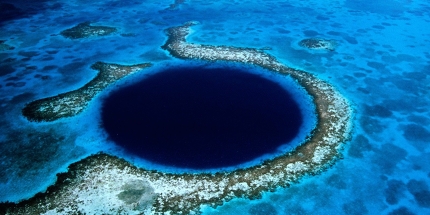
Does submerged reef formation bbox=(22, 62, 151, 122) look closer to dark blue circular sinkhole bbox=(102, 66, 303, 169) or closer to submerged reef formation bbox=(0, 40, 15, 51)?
dark blue circular sinkhole bbox=(102, 66, 303, 169)

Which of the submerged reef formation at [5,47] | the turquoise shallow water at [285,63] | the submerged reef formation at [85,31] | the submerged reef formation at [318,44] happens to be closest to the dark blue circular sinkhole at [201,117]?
the turquoise shallow water at [285,63]

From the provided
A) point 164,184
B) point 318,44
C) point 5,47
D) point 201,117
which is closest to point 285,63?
point 318,44

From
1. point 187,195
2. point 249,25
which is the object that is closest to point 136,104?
point 187,195

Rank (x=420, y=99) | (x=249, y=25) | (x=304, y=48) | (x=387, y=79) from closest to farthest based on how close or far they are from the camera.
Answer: (x=420, y=99) → (x=387, y=79) → (x=304, y=48) → (x=249, y=25)

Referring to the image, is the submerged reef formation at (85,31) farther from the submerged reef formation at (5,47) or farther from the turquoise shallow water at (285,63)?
the submerged reef formation at (5,47)

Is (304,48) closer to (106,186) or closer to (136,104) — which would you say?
(136,104)

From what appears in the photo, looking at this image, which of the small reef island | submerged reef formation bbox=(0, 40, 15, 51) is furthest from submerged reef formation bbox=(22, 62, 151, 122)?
submerged reef formation bbox=(0, 40, 15, 51)
